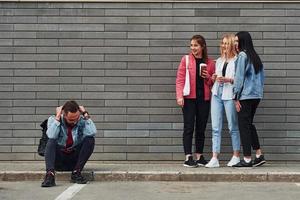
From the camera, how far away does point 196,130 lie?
29.4 feet

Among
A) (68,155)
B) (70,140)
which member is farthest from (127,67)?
(68,155)

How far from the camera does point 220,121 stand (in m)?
8.85

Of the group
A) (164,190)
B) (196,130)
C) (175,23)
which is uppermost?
(175,23)

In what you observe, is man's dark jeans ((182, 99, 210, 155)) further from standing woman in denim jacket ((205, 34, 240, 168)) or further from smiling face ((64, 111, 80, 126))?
smiling face ((64, 111, 80, 126))

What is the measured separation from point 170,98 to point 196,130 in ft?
2.21

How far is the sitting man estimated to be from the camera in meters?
7.91

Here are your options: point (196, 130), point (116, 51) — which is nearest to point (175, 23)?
point (116, 51)

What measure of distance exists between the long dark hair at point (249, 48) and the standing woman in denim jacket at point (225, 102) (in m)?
0.15

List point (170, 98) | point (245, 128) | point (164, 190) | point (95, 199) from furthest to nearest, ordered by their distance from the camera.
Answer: point (170, 98) < point (245, 128) < point (164, 190) < point (95, 199)

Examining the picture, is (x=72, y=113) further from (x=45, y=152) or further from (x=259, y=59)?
(x=259, y=59)

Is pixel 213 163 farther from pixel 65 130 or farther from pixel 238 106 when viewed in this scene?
pixel 65 130

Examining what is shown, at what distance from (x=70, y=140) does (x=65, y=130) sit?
0.15 metres

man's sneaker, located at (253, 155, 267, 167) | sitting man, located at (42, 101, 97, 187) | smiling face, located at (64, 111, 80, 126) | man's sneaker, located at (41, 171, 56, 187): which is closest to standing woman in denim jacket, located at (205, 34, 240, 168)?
man's sneaker, located at (253, 155, 267, 167)

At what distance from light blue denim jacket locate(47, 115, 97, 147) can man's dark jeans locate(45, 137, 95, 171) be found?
0.21 feet
